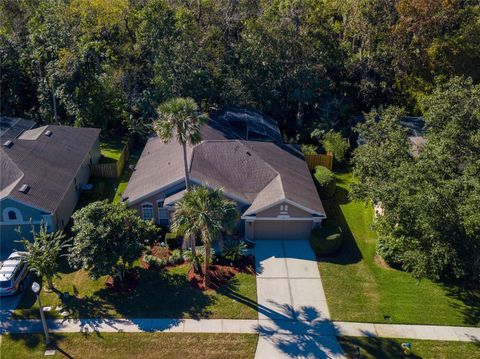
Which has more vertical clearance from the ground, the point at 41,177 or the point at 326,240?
the point at 41,177

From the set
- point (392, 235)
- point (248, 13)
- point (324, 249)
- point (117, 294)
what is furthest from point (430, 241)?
point (248, 13)

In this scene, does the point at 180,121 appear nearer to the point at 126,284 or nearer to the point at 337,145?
the point at 126,284

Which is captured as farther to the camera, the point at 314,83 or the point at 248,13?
the point at 248,13

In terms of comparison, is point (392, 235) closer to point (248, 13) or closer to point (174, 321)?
point (174, 321)

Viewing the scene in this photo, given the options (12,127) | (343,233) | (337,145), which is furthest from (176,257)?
(12,127)

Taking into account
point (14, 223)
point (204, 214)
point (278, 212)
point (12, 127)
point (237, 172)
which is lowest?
point (14, 223)

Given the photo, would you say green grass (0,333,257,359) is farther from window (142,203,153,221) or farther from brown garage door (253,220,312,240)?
window (142,203,153,221)
